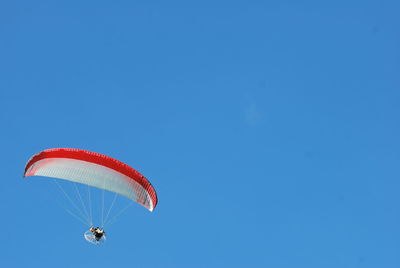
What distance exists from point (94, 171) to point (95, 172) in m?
0.10

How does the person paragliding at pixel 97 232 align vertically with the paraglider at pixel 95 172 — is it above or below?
below

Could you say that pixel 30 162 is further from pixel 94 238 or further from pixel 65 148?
pixel 94 238

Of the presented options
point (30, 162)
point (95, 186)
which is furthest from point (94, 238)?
point (30, 162)

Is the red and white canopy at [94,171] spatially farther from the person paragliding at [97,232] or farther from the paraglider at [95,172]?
the person paragliding at [97,232]

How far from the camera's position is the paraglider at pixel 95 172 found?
1634 inches

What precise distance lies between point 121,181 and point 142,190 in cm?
150

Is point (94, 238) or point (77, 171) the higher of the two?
point (77, 171)

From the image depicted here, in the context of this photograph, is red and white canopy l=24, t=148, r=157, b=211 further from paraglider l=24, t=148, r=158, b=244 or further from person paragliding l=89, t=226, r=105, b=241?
person paragliding l=89, t=226, r=105, b=241

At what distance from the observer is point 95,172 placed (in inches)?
1658

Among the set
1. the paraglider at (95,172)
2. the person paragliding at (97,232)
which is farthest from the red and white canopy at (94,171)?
the person paragliding at (97,232)

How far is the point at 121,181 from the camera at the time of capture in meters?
42.4

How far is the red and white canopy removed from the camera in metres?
41.5

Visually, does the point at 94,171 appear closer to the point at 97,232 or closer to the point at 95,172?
the point at 95,172

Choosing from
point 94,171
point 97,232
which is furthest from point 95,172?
point 97,232
